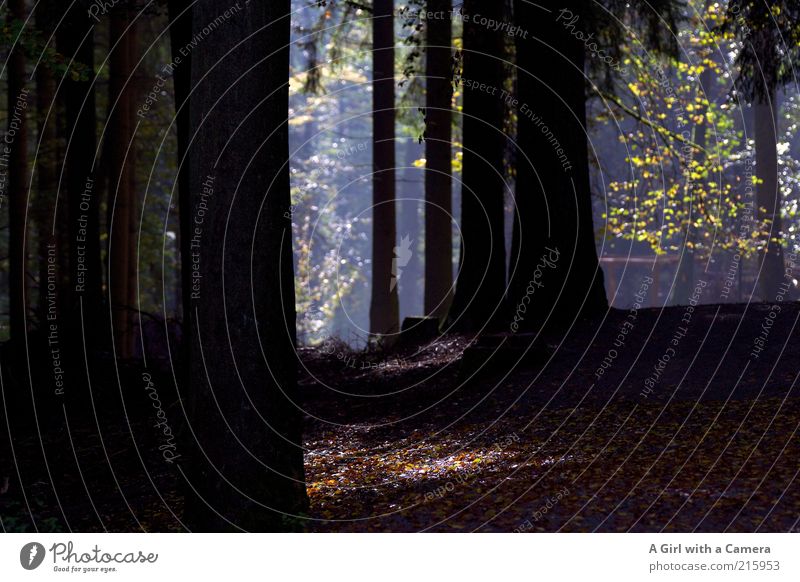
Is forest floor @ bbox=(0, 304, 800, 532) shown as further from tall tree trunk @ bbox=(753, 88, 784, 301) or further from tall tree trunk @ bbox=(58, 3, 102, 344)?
tall tree trunk @ bbox=(753, 88, 784, 301)

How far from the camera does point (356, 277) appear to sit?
6831 centimetres

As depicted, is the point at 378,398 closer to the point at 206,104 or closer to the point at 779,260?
the point at 206,104

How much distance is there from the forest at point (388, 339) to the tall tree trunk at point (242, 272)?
0.06 ft

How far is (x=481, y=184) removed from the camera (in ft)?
54.0

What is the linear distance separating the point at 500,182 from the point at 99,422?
7408mm

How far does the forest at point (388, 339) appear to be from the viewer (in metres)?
7.68

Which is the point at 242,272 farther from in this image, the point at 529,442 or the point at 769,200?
the point at 769,200

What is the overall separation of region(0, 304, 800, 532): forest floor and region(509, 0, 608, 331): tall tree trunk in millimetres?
680

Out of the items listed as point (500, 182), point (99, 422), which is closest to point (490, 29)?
point (500, 182)

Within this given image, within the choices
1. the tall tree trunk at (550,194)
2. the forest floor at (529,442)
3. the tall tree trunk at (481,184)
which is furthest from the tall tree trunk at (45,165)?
the tall tree trunk at (550,194)

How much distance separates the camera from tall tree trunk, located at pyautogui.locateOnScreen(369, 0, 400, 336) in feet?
73.4

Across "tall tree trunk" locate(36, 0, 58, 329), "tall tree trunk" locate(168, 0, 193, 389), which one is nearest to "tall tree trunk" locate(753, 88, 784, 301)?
"tall tree trunk" locate(36, 0, 58, 329)

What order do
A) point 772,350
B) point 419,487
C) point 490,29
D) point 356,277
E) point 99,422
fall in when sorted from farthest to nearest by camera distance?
point 356,277, point 490,29, point 99,422, point 772,350, point 419,487

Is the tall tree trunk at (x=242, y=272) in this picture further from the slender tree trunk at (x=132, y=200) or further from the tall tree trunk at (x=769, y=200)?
the tall tree trunk at (x=769, y=200)
